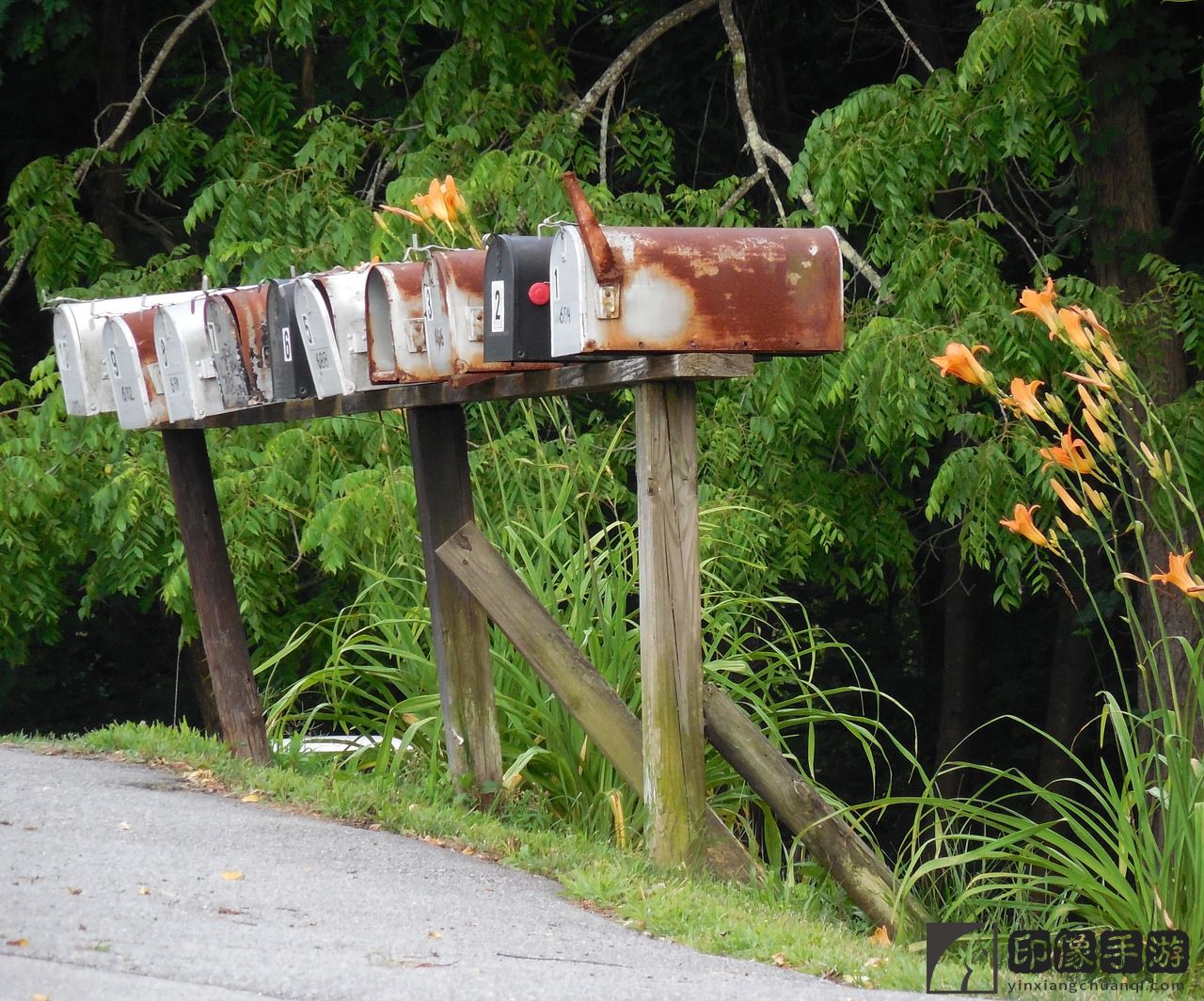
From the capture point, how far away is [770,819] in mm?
4891

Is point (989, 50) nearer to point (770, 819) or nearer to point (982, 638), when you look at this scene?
point (770, 819)

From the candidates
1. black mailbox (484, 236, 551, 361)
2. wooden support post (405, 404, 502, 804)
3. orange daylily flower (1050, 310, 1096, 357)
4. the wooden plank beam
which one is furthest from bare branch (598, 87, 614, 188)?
orange daylily flower (1050, 310, 1096, 357)

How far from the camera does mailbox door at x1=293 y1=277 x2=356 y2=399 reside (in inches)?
184

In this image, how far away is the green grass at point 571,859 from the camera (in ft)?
12.0

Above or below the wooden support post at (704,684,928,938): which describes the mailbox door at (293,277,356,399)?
above

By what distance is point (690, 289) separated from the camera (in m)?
3.93

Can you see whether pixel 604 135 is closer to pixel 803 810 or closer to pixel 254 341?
pixel 254 341

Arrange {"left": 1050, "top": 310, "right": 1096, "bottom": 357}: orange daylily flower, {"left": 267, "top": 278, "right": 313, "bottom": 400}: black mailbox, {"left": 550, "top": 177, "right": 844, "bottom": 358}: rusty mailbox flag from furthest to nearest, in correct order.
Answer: {"left": 267, "top": 278, "right": 313, "bottom": 400}: black mailbox
{"left": 550, "top": 177, "right": 844, "bottom": 358}: rusty mailbox flag
{"left": 1050, "top": 310, "right": 1096, "bottom": 357}: orange daylily flower

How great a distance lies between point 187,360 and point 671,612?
200 cm

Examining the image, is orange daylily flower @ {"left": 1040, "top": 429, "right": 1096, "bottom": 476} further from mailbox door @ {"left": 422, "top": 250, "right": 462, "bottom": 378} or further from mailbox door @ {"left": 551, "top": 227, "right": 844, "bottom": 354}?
mailbox door @ {"left": 422, "top": 250, "right": 462, "bottom": 378}

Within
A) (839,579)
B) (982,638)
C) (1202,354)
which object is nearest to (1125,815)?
(1202,354)

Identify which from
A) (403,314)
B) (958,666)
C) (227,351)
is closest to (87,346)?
(227,351)

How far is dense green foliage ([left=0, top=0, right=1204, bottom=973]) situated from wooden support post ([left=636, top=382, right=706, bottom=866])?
75 cm

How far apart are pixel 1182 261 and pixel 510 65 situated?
392cm
